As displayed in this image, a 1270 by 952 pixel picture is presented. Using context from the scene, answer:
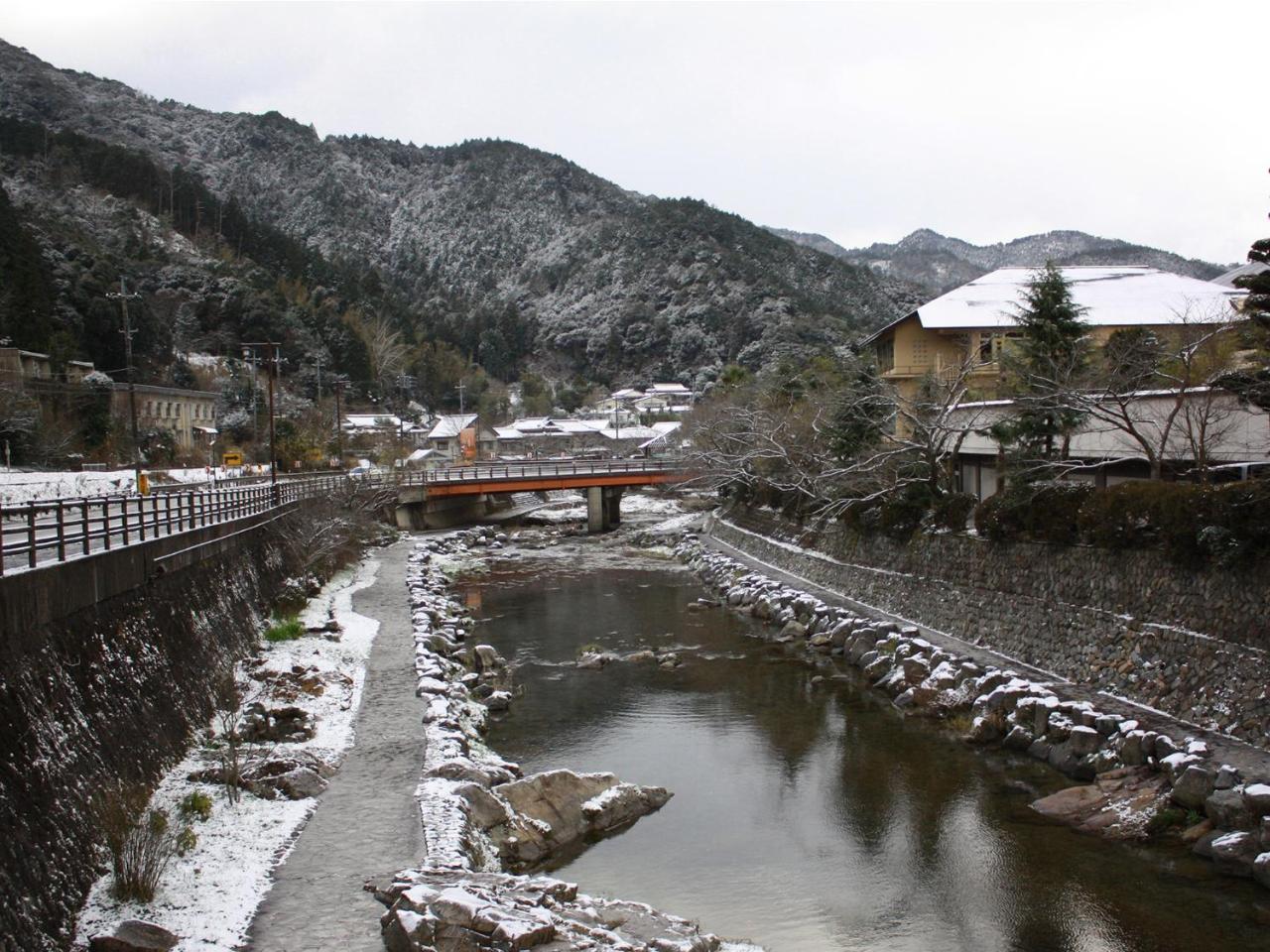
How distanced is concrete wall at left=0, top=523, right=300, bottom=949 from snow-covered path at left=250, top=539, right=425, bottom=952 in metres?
1.91

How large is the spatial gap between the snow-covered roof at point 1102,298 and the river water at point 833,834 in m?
20.6

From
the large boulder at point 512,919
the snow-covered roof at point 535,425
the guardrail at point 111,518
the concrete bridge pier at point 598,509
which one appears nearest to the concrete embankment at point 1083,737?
the large boulder at point 512,919

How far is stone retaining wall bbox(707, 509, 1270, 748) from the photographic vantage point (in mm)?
14352

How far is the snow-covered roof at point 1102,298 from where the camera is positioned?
36688mm

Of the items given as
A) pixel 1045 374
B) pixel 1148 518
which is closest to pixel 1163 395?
pixel 1045 374

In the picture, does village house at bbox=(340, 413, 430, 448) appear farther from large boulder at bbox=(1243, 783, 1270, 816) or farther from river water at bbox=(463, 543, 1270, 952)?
large boulder at bbox=(1243, 783, 1270, 816)

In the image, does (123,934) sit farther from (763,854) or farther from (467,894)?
(763,854)

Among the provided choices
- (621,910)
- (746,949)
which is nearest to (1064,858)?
(746,949)

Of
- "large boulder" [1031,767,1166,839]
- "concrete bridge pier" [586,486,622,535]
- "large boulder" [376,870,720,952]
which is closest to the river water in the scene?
"large boulder" [1031,767,1166,839]

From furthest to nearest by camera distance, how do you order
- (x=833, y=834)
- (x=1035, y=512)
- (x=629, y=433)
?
(x=629, y=433) < (x=1035, y=512) < (x=833, y=834)

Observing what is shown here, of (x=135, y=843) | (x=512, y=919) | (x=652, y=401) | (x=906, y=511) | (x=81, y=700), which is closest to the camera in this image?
(x=512, y=919)

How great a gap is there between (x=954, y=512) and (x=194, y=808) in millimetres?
18483

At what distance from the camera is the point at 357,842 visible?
38.7 ft

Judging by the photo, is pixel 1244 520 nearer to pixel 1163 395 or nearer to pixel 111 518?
pixel 1163 395
